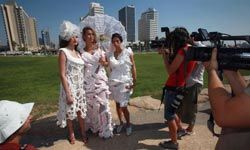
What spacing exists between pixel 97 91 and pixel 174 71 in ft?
5.41

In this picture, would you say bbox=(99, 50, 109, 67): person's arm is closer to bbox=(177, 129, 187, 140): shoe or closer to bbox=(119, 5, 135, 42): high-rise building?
bbox=(177, 129, 187, 140): shoe

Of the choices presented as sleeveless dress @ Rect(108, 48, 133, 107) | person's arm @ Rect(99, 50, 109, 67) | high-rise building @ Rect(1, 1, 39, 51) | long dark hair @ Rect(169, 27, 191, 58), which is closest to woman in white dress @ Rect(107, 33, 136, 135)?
sleeveless dress @ Rect(108, 48, 133, 107)

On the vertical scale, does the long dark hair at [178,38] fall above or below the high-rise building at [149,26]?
below

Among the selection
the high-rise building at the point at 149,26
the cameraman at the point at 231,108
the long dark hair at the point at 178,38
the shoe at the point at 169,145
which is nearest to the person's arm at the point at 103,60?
the long dark hair at the point at 178,38

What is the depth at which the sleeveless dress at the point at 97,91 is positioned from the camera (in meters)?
4.69

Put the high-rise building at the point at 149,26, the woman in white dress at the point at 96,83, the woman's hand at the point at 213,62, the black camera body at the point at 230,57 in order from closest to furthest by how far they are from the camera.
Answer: the black camera body at the point at 230,57
the woman's hand at the point at 213,62
the woman in white dress at the point at 96,83
the high-rise building at the point at 149,26

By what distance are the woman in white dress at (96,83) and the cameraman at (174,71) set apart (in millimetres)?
1230

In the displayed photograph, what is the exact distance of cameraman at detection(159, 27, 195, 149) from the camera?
12.0 feet

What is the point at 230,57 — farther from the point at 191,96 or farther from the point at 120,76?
the point at 120,76

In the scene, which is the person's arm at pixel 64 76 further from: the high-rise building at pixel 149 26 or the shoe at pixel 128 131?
the high-rise building at pixel 149 26

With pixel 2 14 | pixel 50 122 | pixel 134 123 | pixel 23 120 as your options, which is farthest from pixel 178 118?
pixel 2 14

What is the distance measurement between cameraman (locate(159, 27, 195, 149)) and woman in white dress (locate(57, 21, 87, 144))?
61.6 inches

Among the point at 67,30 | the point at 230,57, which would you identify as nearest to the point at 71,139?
the point at 67,30

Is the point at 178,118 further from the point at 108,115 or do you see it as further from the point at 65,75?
the point at 65,75
